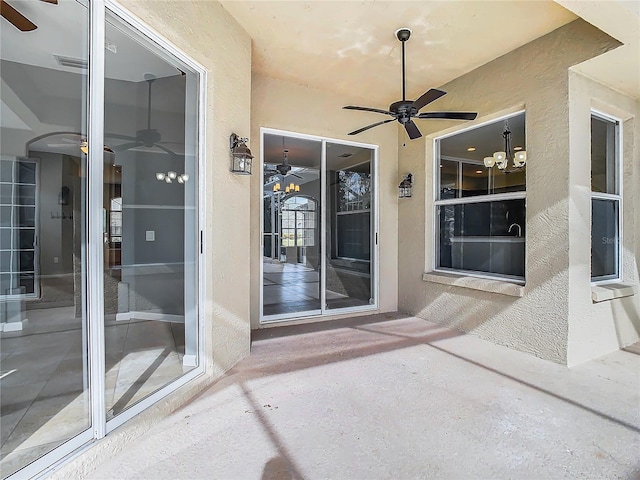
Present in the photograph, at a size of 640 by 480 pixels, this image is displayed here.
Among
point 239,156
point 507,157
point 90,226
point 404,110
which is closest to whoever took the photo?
point 90,226

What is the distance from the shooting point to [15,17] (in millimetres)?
2143

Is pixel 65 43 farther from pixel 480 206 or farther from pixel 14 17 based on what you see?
pixel 480 206

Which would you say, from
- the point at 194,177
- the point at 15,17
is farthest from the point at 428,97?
the point at 15,17

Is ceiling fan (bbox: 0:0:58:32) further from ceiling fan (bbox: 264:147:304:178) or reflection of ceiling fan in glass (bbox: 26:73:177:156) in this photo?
ceiling fan (bbox: 264:147:304:178)

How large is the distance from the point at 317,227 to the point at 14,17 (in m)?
3.32

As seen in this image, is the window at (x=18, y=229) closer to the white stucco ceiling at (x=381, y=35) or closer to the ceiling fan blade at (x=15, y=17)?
the ceiling fan blade at (x=15, y=17)

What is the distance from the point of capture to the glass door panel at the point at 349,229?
15.2 feet

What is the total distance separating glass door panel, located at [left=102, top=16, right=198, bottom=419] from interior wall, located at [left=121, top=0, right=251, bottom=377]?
0.13m

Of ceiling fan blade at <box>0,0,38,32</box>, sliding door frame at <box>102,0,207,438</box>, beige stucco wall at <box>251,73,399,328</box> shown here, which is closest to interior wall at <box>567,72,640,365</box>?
beige stucco wall at <box>251,73,399,328</box>

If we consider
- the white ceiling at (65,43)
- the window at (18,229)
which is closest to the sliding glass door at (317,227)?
the white ceiling at (65,43)

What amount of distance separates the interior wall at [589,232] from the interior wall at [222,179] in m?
2.92

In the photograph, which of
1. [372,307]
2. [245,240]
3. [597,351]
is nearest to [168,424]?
[245,240]

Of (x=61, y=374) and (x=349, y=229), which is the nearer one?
(x=61, y=374)

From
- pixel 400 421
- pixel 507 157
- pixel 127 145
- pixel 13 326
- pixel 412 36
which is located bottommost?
pixel 400 421
